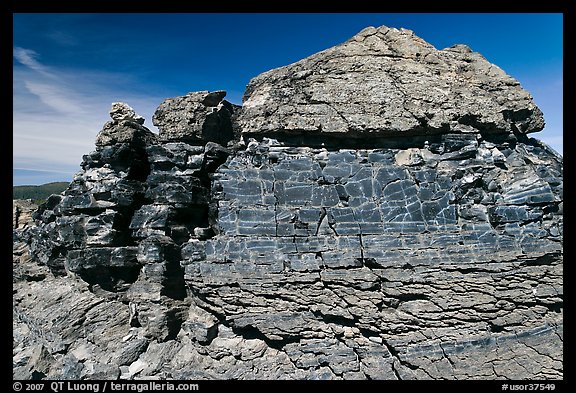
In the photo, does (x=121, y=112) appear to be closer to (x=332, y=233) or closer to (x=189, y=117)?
(x=189, y=117)

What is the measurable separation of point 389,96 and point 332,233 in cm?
419

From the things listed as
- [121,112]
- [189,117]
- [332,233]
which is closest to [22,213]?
[121,112]

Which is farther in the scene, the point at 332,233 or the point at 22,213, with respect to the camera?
the point at 22,213

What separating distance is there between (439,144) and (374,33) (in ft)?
13.9

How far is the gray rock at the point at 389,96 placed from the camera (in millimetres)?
9648

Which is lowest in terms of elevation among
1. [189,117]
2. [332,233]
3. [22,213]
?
[332,233]

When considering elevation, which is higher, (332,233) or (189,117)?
(189,117)

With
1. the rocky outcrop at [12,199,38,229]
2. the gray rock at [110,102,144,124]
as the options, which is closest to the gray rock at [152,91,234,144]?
the gray rock at [110,102,144,124]

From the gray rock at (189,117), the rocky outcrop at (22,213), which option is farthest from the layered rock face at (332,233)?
the rocky outcrop at (22,213)

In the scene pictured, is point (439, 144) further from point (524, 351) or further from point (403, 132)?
point (524, 351)

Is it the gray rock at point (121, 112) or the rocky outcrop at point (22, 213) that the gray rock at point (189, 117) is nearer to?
the gray rock at point (121, 112)

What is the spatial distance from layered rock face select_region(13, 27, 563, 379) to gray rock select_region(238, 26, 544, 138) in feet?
0.17

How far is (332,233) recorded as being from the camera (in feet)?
32.3
